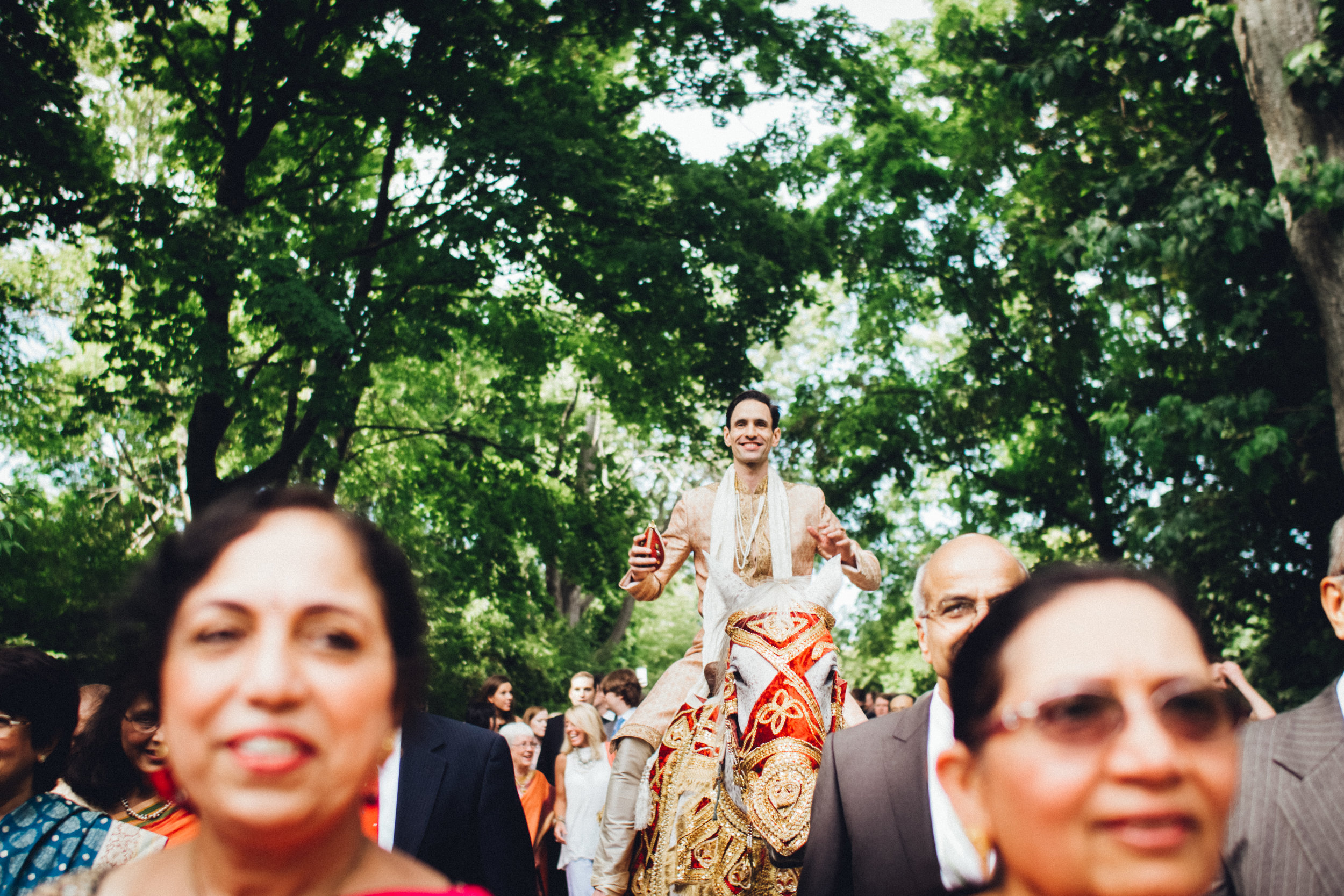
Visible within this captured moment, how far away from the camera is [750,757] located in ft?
13.0

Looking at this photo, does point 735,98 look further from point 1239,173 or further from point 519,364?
point 1239,173

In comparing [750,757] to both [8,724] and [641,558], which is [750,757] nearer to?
[641,558]

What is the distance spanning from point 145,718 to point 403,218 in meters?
12.4

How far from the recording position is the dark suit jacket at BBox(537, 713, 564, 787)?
35.2 feet

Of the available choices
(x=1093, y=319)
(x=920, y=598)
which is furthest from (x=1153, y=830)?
A: (x=1093, y=319)

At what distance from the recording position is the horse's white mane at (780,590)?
15.4 feet

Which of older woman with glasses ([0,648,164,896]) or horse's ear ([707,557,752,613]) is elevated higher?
horse's ear ([707,557,752,613])

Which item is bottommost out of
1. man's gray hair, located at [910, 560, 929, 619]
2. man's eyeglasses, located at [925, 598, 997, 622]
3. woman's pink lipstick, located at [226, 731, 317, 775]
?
woman's pink lipstick, located at [226, 731, 317, 775]

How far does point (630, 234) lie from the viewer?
46.5 ft

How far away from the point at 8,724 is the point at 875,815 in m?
2.71

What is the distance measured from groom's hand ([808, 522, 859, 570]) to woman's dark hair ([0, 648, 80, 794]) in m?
3.16

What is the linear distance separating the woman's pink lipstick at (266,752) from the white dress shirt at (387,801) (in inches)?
106

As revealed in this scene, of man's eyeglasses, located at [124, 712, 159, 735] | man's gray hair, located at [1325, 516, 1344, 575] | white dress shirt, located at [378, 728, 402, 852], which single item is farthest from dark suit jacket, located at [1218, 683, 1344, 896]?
man's eyeglasses, located at [124, 712, 159, 735]

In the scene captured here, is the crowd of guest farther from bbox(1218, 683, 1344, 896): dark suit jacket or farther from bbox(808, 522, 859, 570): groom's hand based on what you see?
bbox(808, 522, 859, 570): groom's hand
